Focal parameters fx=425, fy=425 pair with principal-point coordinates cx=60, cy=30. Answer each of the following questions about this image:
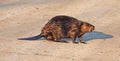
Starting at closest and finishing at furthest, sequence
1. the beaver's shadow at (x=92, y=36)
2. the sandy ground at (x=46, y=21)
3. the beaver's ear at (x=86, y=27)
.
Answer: the sandy ground at (x=46, y=21)
the beaver's ear at (x=86, y=27)
the beaver's shadow at (x=92, y=36)

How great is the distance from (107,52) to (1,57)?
6.92ft

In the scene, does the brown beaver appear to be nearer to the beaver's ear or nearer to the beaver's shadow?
the beaver's ear

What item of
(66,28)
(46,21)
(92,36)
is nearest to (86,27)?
(66,28)

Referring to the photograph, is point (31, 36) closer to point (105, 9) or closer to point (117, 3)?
point (105, 9)

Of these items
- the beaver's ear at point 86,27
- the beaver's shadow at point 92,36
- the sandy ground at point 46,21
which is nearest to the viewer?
the sandy ground at point 46,21

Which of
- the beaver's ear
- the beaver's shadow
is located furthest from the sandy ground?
the beaver's ear

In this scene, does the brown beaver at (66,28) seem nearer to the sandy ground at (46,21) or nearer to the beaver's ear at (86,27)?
the beaver's ear at (86,27)

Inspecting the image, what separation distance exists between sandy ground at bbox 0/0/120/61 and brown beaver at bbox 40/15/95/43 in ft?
0.64

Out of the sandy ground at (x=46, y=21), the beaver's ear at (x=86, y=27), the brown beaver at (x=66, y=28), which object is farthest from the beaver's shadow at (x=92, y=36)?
the beaver's ear at (x=86, y=27)

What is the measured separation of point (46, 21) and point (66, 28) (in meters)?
2.73

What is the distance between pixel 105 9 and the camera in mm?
13383

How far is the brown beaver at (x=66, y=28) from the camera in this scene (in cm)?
887

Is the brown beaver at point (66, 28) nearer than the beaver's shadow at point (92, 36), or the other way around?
the brown beaver at point (66, 28)

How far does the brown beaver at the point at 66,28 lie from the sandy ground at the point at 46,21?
0.64 ft
